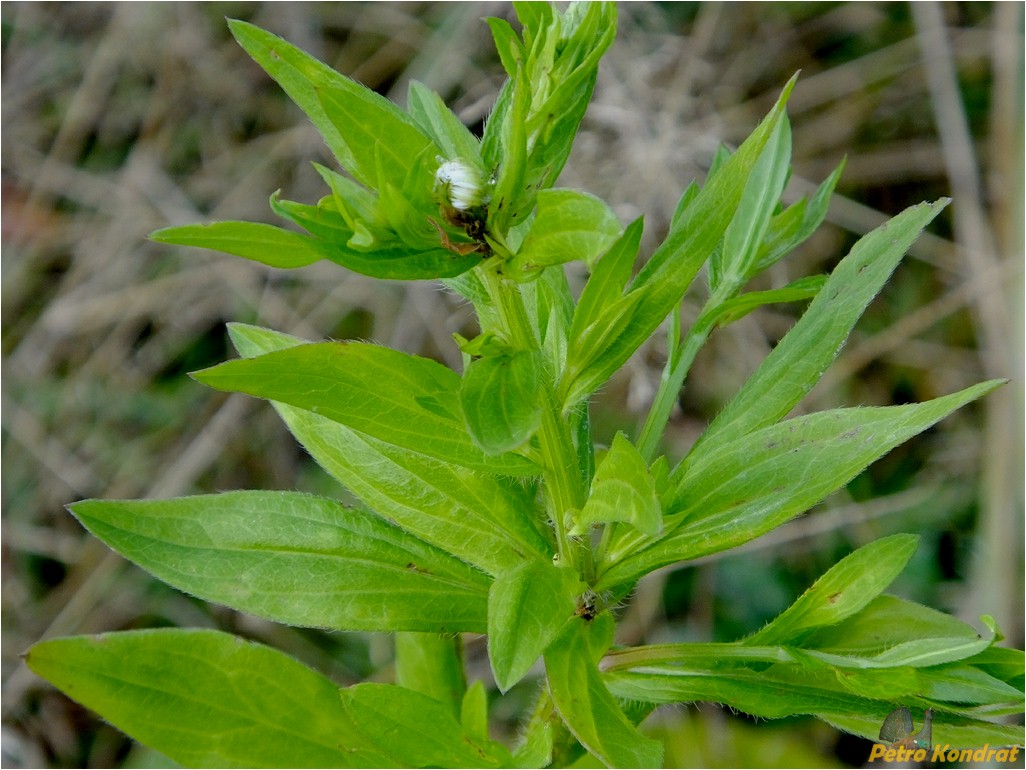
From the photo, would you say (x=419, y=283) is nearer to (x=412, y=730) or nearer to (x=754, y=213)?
(x=754, y=213)

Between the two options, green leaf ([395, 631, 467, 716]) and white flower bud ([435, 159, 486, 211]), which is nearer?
white flower bud ([435, 159, 486, 211])

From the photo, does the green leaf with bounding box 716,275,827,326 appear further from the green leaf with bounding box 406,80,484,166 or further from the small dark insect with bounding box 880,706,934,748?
the small dark insect with bounding box 880,706,934,748

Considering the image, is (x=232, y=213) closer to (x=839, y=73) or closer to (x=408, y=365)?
(x=839, y=73)

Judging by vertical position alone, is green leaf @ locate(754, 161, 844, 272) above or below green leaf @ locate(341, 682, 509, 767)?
above

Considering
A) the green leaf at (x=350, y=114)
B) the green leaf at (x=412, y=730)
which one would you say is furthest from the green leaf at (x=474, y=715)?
the green leaf at (x=350, y=114)

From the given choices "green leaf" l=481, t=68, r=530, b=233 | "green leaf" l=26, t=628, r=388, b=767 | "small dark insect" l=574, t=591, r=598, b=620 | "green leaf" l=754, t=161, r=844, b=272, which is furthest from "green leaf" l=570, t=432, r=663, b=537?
"green leaf" l=754, t=161, r=844, b=272

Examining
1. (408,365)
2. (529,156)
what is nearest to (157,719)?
(408,365)
